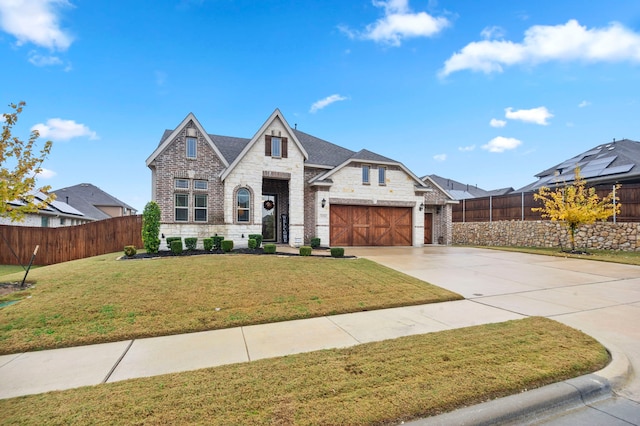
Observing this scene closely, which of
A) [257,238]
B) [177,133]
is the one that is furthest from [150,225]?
[177,133]

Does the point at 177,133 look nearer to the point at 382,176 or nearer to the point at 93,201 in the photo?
the point at 382,176

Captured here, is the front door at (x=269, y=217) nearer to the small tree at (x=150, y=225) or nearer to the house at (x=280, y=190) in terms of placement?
the house at (x=280, y=190)

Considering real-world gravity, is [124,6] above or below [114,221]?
above

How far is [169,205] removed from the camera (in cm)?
1568

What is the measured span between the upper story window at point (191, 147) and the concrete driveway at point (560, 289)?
1135 cm

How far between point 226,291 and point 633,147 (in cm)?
3291

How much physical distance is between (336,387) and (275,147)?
607 inches

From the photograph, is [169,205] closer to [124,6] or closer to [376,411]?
[124,6]

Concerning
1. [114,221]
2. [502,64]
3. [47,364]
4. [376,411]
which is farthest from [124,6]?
[502,64]

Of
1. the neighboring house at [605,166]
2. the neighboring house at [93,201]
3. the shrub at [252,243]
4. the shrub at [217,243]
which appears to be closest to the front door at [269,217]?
the shrub at [217,243]

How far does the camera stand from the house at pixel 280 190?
1603 cm

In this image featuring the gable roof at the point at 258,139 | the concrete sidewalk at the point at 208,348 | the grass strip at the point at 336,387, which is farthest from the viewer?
the gable roof at the point at 258,139

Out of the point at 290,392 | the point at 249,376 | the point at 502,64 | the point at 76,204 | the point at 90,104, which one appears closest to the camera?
the point at 290,392

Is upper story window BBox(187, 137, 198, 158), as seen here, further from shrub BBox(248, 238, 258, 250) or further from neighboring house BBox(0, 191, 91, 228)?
neighboring house BBox(0, 191, 91, 228)
